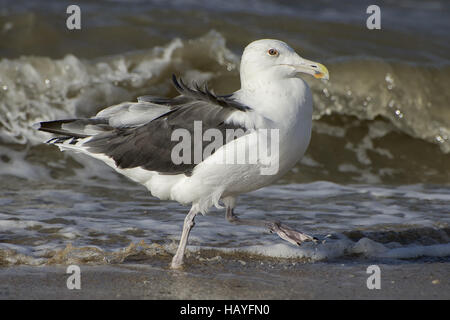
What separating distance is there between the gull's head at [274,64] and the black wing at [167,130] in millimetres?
273

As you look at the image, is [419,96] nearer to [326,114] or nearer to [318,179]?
[326,114]

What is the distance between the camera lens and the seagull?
4.89 meters

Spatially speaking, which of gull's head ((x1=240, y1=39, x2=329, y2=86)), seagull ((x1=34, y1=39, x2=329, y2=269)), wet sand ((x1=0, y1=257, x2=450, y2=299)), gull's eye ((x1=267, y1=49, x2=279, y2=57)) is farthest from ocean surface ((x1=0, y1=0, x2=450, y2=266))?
gull's eye ((x1=267, y1=49, x2=279, y2=57))

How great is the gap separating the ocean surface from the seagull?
604 mm

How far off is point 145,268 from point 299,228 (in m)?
1.68

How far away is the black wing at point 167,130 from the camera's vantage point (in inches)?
197

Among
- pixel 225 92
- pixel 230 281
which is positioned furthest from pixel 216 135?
pixel 225 92

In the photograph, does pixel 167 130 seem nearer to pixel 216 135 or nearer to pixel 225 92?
pixel 216 135

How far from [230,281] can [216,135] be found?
38.6 inches

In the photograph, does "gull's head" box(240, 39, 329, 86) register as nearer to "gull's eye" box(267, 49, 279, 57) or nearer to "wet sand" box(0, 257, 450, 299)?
"gull's eye" box(267, 49, 279, 57)

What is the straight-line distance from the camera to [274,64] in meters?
5.26

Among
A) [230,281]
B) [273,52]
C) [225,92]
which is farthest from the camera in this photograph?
[225,92]

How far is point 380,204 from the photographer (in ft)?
23.2
